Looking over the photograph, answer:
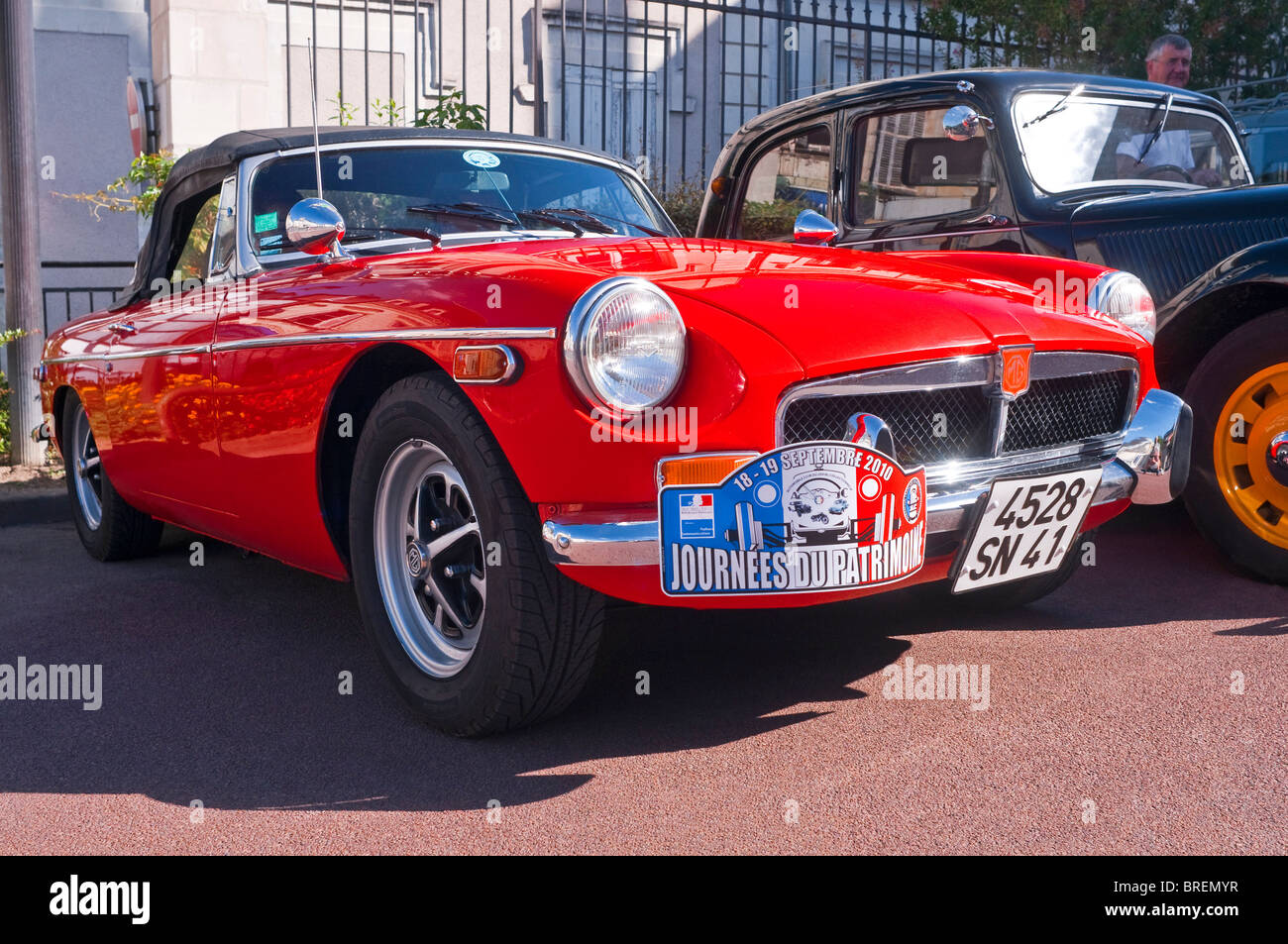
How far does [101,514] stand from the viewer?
5074 mm

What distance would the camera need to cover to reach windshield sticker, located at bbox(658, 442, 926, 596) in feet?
8.23

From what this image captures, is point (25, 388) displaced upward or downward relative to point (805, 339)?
downward

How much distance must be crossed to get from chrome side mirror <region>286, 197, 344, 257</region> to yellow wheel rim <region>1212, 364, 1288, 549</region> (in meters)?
2.72

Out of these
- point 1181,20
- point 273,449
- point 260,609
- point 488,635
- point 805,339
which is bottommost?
point 260,609

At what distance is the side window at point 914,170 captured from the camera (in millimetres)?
4945

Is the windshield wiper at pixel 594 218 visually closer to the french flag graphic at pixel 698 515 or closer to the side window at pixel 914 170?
the side window at pixel 914 170

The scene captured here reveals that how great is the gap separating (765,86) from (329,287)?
12172mm

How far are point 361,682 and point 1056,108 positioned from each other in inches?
132

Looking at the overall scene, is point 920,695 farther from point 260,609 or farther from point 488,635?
point 260,609

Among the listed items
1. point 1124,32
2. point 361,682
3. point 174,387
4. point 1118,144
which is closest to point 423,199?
point 174,387

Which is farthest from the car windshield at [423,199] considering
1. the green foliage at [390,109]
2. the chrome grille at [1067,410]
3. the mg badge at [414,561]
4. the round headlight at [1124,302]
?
the green foliage at [390,109]

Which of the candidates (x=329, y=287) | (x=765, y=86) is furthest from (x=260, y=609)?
(x=765, y=86)

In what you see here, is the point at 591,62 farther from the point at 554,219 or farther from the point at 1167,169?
the point at 554,219

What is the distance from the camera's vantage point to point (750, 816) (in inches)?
97.1
